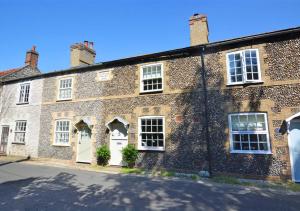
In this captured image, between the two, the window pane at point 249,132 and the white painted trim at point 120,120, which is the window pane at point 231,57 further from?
the white painted trim at point 120,120

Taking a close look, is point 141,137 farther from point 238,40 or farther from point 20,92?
point 20,92

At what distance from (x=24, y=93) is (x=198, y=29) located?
14.8 metres

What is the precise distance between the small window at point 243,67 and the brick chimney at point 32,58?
20825 millimetres

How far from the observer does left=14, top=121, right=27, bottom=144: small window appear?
1625 centimetres

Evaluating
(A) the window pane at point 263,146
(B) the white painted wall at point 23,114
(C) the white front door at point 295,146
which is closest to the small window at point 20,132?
(B) the white painted wall at point 23,114

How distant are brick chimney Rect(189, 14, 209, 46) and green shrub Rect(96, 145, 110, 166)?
8.22 m

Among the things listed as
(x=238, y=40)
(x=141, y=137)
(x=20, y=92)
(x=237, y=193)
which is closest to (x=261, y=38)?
(x=238, y=40)

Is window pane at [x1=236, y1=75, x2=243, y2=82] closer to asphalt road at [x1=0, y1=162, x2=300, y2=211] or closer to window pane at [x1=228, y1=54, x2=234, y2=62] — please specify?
window pane at [x1=228, y1=54, x2=234, y2=62]

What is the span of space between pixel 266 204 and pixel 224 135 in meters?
4.06

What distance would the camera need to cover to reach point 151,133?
11461 millimetres

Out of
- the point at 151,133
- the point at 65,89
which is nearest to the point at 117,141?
the point at 151,133

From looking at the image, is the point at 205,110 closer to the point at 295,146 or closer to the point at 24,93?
the point at 295,146

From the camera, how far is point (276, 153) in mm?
8922

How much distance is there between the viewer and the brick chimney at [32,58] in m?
22.2
